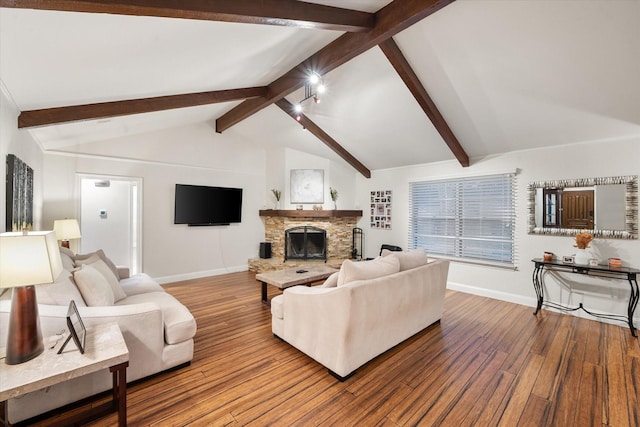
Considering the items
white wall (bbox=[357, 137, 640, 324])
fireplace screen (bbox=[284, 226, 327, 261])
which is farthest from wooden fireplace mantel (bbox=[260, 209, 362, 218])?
white wall (bbox=[357, 137, 640, 324])

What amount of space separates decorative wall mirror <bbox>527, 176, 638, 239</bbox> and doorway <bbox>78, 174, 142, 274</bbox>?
6540 millimetres

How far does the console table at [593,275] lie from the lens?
3.17 meters

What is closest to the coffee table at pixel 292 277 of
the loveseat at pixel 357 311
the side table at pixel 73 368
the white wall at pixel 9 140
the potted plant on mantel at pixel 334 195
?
the loveseat at pixel 357 311

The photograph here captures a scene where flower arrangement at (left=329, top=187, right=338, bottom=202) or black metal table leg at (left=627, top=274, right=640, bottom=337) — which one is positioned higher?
flower arrangement at (left=329, top=187, right=338, bottom=202)

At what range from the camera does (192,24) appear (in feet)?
6.53

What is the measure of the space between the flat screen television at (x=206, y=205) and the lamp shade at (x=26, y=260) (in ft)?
12.7

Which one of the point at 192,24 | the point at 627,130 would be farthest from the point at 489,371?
the point at 192,24

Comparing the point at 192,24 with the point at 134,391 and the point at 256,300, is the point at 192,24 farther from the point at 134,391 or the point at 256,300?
the point at 256,300

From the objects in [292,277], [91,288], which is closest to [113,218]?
[91,288]

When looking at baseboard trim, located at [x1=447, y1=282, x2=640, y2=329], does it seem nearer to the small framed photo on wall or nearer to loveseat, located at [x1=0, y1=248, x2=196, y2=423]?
the small framed photo on wall

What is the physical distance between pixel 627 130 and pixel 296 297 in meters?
4.42

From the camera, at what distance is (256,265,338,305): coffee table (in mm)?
3543

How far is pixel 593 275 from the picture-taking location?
3.59 meters

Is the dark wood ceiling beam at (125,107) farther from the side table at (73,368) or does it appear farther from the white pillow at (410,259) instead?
the white pillow at (410,259)
